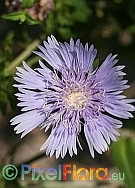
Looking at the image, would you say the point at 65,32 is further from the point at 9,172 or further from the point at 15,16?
the point at 9,172

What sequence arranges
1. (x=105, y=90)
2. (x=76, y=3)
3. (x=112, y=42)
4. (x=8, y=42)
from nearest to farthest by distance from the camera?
(x=105, y=90) → (x=8, y=42) → (x=76, y=3) → (x=112, y=42)

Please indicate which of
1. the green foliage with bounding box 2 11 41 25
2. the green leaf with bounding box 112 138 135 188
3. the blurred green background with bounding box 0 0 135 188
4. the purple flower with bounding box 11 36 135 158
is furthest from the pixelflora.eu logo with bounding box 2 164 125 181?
the green foliage with bounding box 2 11 41 25

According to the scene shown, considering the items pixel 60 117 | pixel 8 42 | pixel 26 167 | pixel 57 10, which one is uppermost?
pixel 57 10

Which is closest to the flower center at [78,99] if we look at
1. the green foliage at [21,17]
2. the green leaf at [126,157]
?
the green foliage at [21,17]

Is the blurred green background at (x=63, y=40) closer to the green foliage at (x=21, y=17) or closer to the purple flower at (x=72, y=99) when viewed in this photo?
the green foliage at (x=21, y=17)

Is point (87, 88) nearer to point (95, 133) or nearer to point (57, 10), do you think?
point (95, 133)

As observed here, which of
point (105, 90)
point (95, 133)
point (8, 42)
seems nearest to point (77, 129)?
point (95, 133)

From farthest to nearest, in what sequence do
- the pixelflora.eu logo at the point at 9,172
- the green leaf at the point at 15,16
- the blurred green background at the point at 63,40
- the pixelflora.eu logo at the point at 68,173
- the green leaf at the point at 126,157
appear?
Answer: the pixelflora.eu logo at the point at 68,173 → the pixelflora.eu logo at the point at 9,172 → the green leaf at the point at 126,157 → the blurred green background at the point at 63,40 → the green leaf at the point at 15,16
